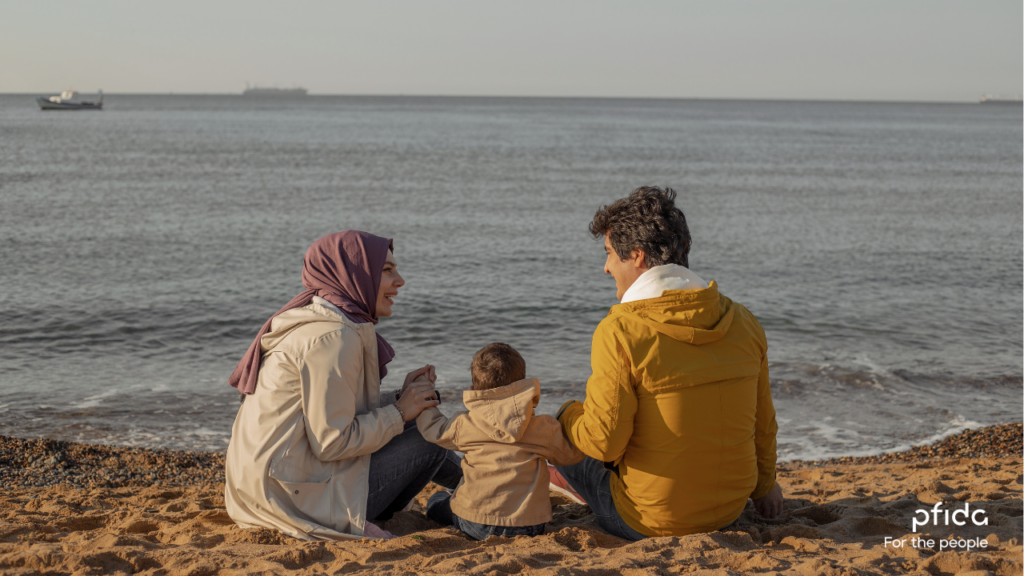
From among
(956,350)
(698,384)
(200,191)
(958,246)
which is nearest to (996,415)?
(956,350)

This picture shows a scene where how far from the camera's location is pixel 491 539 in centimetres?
345

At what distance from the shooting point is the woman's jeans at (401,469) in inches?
142

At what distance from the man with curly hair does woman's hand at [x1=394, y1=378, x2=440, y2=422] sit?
0.62m

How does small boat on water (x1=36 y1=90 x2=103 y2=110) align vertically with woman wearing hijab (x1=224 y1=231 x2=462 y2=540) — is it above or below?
above

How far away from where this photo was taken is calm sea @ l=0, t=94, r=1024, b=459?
8.01 meters

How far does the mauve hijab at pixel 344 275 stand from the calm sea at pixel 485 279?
3.94 metres

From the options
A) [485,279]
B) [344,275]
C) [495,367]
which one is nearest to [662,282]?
[495,367]

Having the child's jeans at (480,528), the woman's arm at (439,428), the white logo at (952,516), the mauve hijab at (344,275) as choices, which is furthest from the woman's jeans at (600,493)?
the white logo at (952,516)

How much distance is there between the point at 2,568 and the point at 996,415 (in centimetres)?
841

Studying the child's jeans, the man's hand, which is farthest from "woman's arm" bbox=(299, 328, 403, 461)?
the man's hand

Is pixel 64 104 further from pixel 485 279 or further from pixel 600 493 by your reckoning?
pixel 600 493

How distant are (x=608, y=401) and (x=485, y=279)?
10.8 meters

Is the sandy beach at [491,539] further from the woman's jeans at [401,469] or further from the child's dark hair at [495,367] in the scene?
the child's dark hair at [495,367]

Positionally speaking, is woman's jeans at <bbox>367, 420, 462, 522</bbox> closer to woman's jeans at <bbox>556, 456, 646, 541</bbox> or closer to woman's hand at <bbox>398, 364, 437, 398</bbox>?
woman's hand at <bbox>398, 364, 437, 398</bbox>
